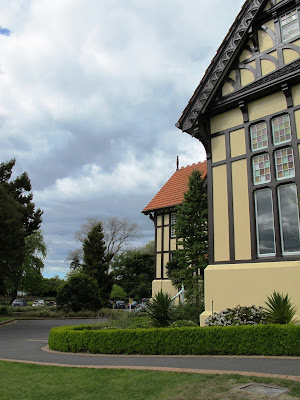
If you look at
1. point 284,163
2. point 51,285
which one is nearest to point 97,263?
point 284,163

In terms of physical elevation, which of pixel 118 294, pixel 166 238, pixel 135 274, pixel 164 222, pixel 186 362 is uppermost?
pixel 164 222

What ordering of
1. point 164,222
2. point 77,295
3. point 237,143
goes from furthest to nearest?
point 77,295
point 164,222
point 237,143

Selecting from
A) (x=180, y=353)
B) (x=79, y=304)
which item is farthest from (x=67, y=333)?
(x=79, y=304)

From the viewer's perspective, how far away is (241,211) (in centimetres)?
1293

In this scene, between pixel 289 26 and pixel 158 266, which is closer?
pixel 289 26

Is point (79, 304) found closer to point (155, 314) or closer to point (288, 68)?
point (155, 314)

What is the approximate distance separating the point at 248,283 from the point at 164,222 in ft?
49.1

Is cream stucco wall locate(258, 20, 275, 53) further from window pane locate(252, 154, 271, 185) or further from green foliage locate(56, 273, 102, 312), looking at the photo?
green foliage locate(56, 273, 102, 312)

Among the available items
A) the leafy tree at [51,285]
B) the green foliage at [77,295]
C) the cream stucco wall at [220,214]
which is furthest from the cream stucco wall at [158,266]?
the leafy tree at [51,285]

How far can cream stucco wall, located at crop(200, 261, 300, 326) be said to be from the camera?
36.3 feet

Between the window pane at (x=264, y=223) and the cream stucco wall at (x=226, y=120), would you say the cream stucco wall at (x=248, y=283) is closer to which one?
the window pane at (x=264, y=223)

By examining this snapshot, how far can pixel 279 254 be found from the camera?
11586mm

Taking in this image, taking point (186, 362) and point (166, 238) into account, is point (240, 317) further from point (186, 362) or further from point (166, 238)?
point (166, 238)

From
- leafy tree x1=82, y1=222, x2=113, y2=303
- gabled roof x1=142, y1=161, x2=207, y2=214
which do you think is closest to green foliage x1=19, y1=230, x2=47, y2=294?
leafy tree x1=82, y1=222, x2=113, y2=303
